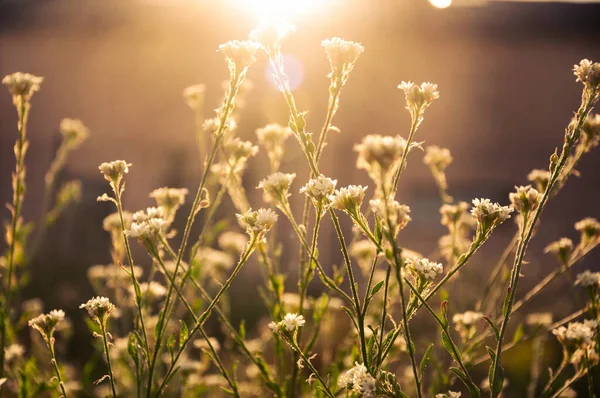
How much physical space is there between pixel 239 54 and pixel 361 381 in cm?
85

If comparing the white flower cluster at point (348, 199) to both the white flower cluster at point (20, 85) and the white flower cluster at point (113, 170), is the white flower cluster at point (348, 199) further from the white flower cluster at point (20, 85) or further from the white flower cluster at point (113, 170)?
the white flower cluster at point (20, 85)

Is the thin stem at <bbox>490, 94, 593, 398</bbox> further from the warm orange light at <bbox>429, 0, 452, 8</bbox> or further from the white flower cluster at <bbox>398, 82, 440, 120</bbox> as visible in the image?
the warm orange light at <bbox>429, 0, 452, 8</bbox>

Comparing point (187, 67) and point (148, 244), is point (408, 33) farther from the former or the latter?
point (148, 244)

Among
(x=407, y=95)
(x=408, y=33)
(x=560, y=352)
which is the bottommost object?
(x=560, y=352)

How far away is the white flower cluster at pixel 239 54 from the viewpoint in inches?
58.6

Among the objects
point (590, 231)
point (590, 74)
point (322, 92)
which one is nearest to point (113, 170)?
point (590, 74)

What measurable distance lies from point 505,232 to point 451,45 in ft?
9.77

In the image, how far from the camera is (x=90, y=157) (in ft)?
30.2

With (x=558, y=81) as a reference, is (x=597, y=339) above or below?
below

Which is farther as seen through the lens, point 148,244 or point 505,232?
point 505,232

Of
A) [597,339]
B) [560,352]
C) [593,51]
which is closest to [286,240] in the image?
[560,352]

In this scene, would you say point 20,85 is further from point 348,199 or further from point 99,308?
point 348,199

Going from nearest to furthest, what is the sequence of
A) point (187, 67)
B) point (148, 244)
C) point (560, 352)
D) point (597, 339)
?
point (148, 244), point (597, 339), point (560, 352), point (187, 67)

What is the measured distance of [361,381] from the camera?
4.17 feet
